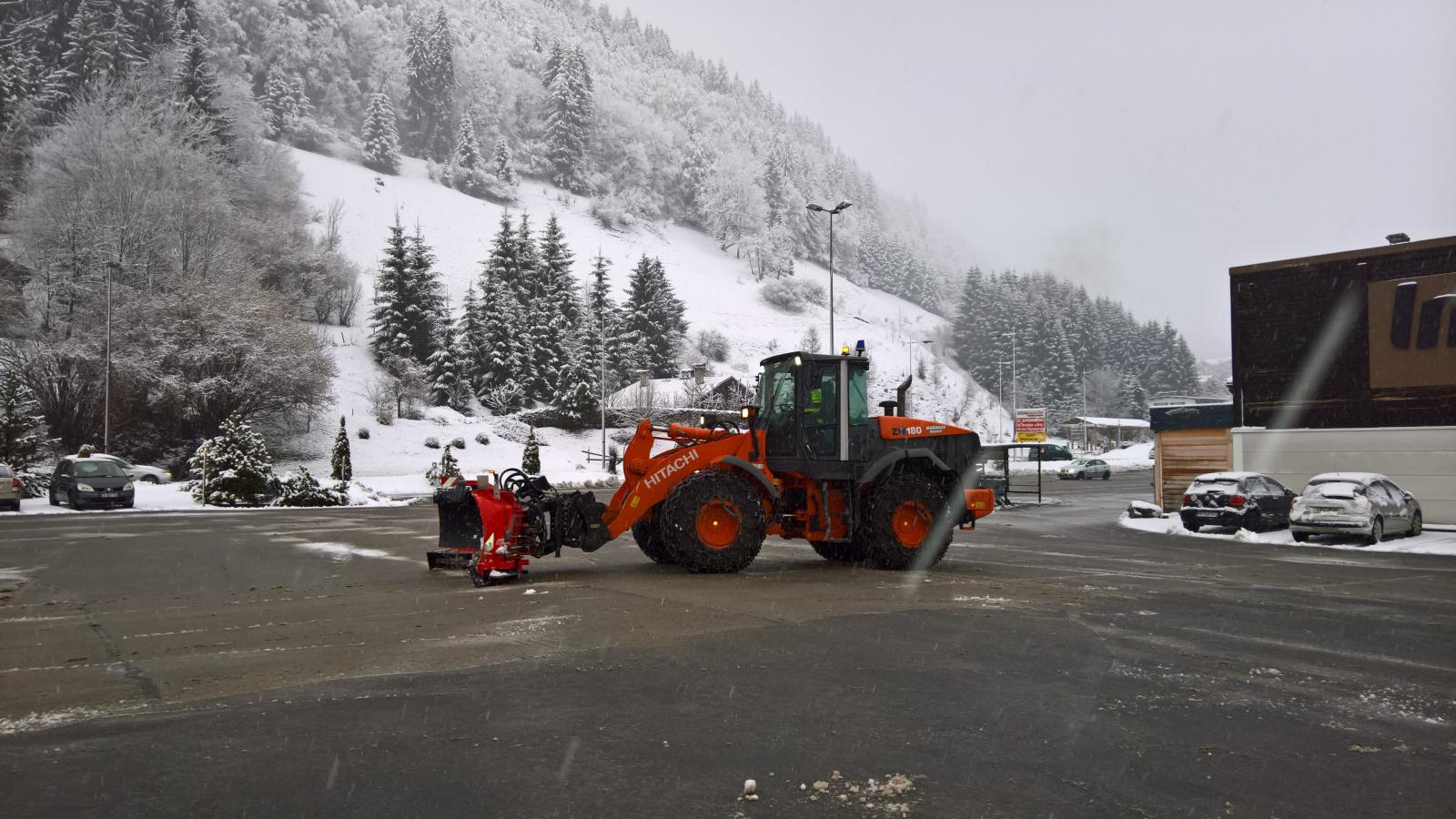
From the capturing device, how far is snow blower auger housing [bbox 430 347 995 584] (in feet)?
37.2

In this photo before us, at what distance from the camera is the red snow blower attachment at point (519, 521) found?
1103 centimetres

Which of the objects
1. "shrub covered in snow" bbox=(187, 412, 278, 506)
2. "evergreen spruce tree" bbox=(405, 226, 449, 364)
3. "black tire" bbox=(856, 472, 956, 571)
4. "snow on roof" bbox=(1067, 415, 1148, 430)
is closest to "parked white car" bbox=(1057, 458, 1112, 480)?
"evergreen spruce tree" bbox=(405, 226, 449, 364)

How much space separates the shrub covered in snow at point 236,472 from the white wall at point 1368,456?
29874 mm

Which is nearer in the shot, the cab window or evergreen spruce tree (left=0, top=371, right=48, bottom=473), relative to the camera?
the cab window

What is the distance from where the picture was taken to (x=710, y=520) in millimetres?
11547

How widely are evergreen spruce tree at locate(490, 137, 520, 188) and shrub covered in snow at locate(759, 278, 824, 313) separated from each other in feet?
117

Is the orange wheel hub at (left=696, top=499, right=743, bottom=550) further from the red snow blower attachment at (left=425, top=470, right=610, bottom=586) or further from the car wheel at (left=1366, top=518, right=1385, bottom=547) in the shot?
the car wheel at (left=1366, top=518, right=1385, bottom=547)

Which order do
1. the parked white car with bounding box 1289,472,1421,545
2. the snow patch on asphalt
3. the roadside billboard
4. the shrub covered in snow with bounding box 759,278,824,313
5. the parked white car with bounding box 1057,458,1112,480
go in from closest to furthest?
the snow patch on asphalt < the parked white car with bounding box 1289,472,1421,545 < the roadside billboard < the parked white car with bounding box 1057,458,1112,480 < the shrub covered in snow with bounding box 759,278,824,313

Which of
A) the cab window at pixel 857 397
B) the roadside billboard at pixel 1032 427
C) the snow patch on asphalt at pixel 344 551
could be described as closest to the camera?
the cab window at pixel 857 397

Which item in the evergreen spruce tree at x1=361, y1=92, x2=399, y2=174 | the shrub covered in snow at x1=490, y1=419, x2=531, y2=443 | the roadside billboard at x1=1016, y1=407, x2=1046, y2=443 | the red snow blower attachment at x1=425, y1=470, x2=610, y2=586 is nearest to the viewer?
the red snow blower attachment at x1=425, y1=470, x2=610, y2=586

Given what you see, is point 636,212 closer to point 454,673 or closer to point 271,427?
point 271,427

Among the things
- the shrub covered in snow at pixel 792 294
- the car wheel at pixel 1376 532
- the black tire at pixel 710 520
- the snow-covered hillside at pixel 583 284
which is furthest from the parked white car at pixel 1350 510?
the shrub covered in snow at pixel 792 294

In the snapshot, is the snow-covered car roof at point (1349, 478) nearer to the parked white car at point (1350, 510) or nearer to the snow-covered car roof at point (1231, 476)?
the parked white car at point (1350, 510)

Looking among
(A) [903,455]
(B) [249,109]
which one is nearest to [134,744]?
(A) [903,455]
